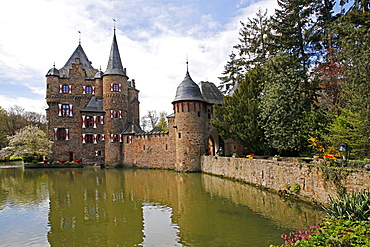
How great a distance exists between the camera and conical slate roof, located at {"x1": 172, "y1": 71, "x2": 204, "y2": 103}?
22.3m

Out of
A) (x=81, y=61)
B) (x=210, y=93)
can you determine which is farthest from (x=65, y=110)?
(x=210, y=93)

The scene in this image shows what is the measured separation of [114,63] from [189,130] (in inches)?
533

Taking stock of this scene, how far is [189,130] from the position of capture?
2223 centimetres

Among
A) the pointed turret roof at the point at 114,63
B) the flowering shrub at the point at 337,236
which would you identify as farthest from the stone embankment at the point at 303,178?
the pointed turret roof at the point at 114,63

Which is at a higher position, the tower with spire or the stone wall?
the tower with spire

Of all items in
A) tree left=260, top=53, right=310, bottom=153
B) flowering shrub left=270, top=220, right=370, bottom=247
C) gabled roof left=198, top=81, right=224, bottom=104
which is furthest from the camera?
gabled roof left=198, top=81, right=224, bottom=104

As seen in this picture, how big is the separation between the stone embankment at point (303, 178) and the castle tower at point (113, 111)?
53.7 ft

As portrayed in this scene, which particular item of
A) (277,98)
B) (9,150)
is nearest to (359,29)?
(277,98)

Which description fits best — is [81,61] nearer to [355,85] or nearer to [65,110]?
[65,110]

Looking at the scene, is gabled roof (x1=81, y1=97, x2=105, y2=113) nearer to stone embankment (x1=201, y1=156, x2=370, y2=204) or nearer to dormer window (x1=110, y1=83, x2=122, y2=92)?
dormer window (x1=110, y1=83, x2=122, y2=92)

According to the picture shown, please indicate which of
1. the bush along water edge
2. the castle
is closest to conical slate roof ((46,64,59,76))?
the castle

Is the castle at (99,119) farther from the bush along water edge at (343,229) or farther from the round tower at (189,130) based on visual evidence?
the bush along water edge at (343,229)

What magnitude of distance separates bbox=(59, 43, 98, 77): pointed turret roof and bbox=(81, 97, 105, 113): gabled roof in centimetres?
381

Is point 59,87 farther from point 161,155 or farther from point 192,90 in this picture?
point 192,90
